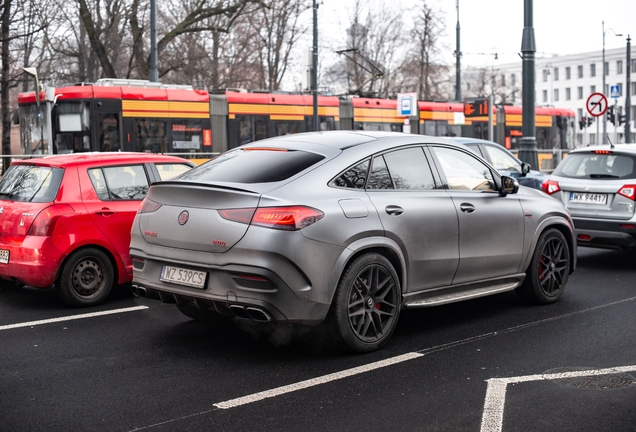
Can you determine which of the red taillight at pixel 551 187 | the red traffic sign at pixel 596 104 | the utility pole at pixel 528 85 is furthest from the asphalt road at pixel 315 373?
the red traffic sign at pixel 596 104

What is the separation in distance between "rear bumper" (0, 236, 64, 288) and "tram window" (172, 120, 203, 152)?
56.5 ft

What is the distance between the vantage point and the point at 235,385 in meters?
5.25

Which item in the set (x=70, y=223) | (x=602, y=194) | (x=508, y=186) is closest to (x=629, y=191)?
(x=602, y=194)

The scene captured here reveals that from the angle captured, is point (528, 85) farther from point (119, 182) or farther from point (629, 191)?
point (119, 182)

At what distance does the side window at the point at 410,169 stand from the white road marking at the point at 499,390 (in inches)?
72.4

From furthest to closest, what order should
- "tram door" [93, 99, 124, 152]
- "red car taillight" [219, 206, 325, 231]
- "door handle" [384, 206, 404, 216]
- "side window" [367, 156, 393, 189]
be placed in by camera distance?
"tram door" [93, 99, 124, 152] → "side window" [367, 156, 393, 189] → "door handle" [384, 206, 404, 216] → "red car taillight" [219, 206, 325, 231]

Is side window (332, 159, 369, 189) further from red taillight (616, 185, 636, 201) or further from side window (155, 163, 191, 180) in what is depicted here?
red taillight (616, 185, 636, 201)

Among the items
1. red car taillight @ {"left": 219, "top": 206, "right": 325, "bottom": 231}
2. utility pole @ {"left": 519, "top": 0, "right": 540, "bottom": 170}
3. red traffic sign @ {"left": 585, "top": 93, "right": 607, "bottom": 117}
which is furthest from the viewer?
red traffic sign @ {"left": 585, "top": 93, "right": 607, "bottom": 117}

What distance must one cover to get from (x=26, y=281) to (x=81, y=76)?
2917cm

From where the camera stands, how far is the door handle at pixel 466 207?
6845mm

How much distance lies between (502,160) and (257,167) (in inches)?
357

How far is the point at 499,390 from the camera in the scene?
16.8 feet

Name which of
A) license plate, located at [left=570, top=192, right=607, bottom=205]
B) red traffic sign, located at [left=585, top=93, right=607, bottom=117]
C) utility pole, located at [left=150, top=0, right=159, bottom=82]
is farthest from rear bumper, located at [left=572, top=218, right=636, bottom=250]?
utility pole, located at [left=150, top=0, right=159, bottom=82]

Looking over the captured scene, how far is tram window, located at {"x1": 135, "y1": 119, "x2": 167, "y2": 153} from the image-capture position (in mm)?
23578
